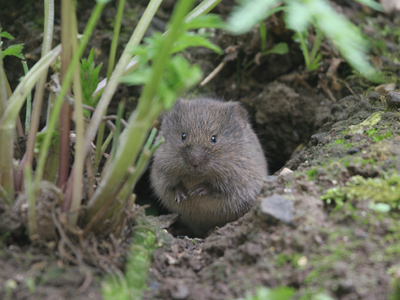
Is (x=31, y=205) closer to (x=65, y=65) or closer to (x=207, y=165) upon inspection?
(x=65, y=65)

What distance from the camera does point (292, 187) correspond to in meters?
3.11

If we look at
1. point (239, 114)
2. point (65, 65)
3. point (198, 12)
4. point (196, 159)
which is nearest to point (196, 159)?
point (196, 159)

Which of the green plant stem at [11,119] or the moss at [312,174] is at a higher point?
Result: the green plant stem at [11,119]

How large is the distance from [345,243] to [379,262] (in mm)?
221

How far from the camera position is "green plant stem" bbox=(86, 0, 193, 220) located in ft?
7.01

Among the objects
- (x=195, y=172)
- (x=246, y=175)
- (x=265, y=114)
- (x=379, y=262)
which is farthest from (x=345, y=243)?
(x=265, y=114)

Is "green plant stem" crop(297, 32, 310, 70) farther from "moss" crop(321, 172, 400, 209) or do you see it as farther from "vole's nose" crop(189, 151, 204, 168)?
"moss" crop(321, 172, 400, 209)

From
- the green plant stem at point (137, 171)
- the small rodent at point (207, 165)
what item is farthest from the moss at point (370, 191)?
the small rodent at point (207, 165)

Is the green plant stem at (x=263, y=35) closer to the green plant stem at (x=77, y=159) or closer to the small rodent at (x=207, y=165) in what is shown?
the small rodent at (x=207, y=165)

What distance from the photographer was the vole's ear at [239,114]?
17.7 feet

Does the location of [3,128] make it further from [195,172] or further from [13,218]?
[195,172]

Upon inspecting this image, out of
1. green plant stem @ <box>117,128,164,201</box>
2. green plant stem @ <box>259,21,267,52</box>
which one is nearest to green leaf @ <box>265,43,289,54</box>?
green plant stem @ <box>259,21,267,52</box>

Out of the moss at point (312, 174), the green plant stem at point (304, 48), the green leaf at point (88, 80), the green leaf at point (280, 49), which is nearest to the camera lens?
the green leaf at point (88, 80)

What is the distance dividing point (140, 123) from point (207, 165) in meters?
2.59
